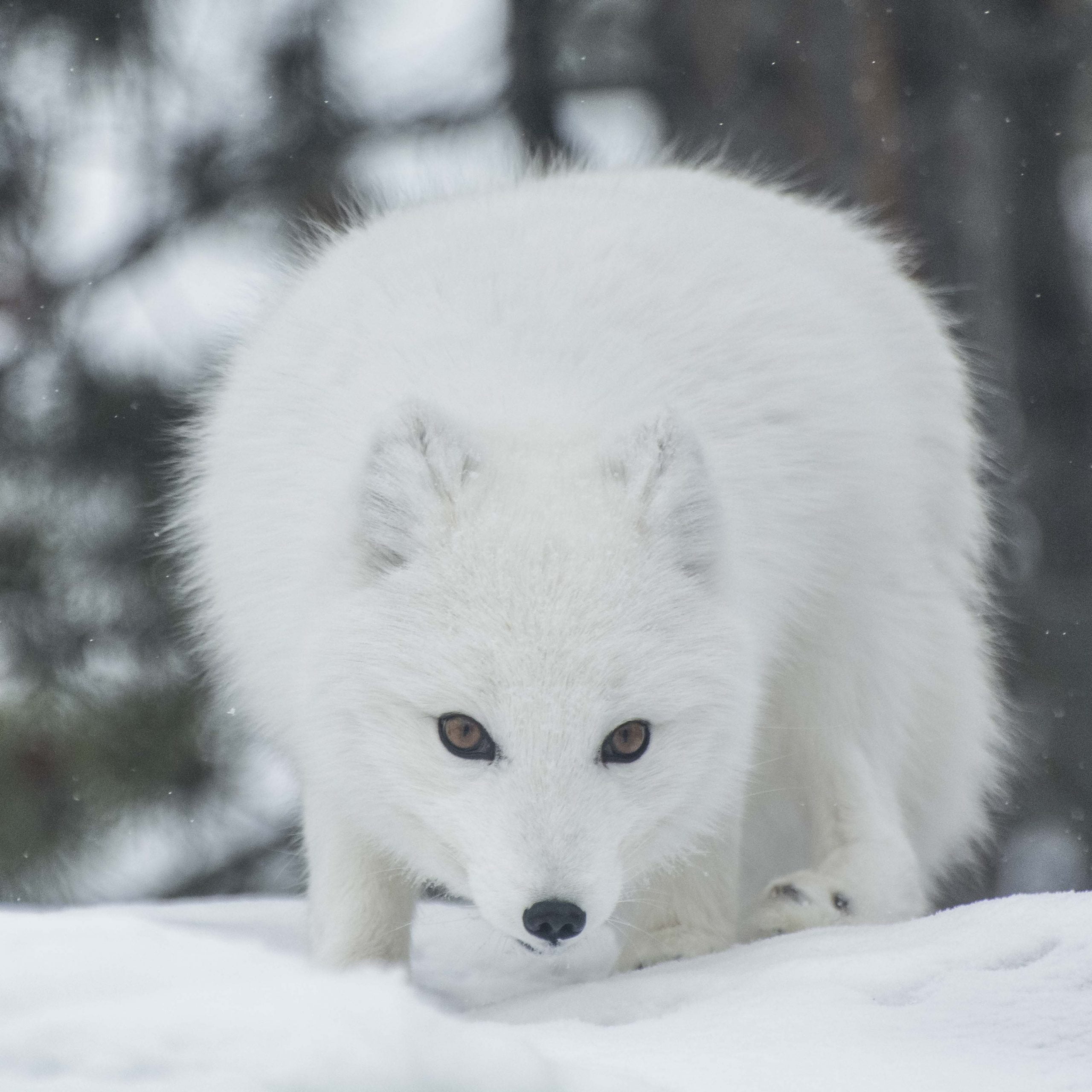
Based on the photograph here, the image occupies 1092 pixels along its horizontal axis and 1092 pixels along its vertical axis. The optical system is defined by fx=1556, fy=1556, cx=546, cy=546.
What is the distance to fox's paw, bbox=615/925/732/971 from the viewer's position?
2.82m

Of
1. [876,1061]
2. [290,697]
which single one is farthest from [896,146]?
[876,1061]

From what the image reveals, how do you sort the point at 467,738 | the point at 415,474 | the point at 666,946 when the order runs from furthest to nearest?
the point at 666,946 < the point at 415,474 < the point at 467,738

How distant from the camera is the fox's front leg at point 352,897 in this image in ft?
9.46

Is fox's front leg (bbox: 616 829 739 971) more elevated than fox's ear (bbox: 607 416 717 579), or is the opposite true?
fox's ear (bbox: 607 416 717 579)

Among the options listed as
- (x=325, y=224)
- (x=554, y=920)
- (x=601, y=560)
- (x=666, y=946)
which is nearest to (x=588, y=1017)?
(x=554, y=920)

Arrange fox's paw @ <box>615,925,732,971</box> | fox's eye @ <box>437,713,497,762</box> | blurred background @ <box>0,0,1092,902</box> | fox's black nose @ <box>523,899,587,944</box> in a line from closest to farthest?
1. fox's black nose @ <box>523,899,587,944</box>
2. fox's eye @ <box>437,713,497,762</box>
3. fox's paw @ <box>615,925,732,971</box>
4. blurred background @ <box>0,0,1092,902</box>

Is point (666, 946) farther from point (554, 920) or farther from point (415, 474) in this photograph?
point (415, 474)

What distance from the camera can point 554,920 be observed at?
2.14 meters

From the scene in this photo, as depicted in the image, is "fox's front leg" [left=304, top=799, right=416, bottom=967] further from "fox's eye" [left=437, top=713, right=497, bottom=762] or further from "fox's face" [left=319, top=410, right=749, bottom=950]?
"fox's eye" [left=437, top=713, right=497, bottom=762]

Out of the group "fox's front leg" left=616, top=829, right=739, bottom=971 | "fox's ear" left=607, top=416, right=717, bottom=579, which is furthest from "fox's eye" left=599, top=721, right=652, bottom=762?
"fox's front leg" left=616, top=829, right=739, bottom=971

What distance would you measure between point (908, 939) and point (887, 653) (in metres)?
0.97

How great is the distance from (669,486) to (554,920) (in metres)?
0.69

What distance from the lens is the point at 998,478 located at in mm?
5148

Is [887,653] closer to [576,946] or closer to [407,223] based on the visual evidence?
[576,946]
